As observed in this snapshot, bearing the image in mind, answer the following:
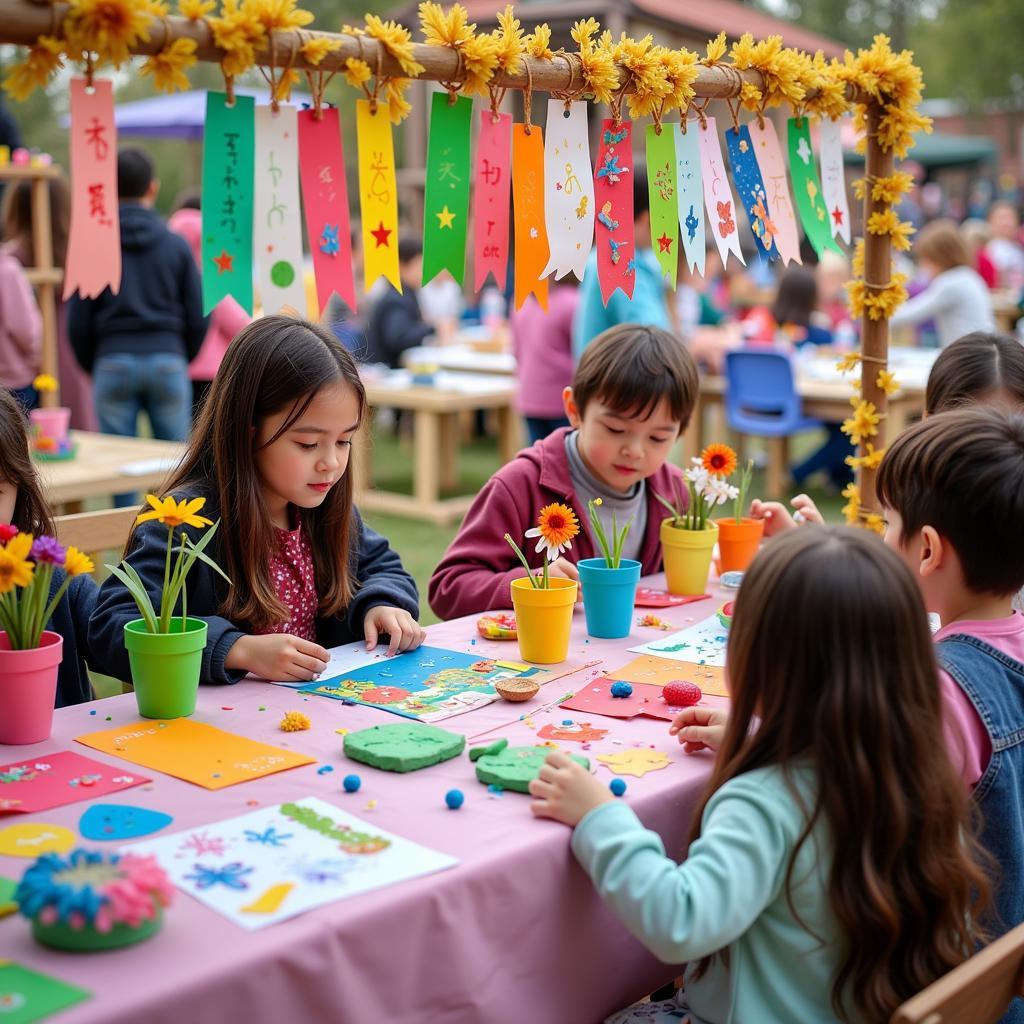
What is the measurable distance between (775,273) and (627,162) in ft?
48.2

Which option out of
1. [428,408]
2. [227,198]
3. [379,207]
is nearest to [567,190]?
[379,207]

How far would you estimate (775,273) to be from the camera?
54.0 ft

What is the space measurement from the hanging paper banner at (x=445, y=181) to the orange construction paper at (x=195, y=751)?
0.87 meters

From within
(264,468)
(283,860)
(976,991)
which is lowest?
(976,991)

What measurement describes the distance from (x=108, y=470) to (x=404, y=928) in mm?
3125

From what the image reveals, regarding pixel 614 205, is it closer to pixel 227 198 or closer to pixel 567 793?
pixel 227 198

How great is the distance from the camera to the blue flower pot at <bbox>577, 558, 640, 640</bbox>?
2.25 m

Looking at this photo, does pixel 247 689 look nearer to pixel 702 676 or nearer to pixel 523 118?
pixel 702 676

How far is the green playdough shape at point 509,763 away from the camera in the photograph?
1.56 m

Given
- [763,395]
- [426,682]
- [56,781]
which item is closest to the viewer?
[56,781]

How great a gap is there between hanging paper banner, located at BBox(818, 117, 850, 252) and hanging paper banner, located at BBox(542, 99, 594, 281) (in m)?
0.85

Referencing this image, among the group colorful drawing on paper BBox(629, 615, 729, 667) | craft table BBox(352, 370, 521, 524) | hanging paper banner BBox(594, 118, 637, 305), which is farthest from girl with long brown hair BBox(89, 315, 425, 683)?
craft table BBox(352, 370, 521, 524)

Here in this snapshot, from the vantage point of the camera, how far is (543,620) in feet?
6.89

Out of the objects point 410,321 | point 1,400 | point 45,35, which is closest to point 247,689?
point 1,400
